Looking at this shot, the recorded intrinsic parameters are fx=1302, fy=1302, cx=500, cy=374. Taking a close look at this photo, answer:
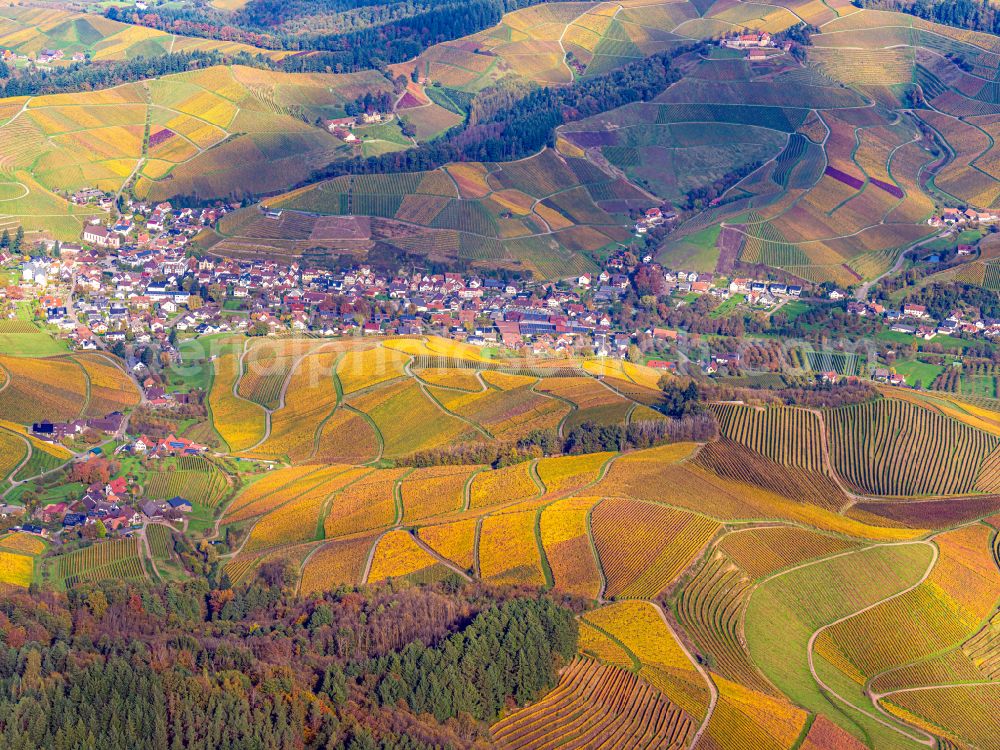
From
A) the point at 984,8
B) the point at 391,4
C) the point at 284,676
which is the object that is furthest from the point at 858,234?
the point at 391,4

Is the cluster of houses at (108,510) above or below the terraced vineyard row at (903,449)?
below

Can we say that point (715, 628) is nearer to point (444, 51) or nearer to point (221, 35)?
point (444, 51)

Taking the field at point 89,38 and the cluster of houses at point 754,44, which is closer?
the cluster of houses at point 754,44

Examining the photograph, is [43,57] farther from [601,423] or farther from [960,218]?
[601,423]

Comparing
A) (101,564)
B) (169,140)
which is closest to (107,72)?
(169,140)

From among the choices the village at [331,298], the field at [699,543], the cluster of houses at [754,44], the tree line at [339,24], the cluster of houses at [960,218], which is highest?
the cluster of houses at [754,44]

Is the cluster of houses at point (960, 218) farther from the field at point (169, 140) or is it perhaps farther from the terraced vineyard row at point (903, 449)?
the field at point (169, 140)

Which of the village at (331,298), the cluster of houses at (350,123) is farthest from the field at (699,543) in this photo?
the cluster of houses at (350,123)

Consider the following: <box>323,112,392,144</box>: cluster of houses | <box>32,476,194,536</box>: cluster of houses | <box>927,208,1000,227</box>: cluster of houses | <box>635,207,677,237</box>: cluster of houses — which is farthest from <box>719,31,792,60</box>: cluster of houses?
<box>32,476,194,536</box>: cluster of houses

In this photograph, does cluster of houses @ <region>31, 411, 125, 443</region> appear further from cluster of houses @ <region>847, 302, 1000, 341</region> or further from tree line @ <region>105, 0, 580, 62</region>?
tree line @ <region>105, 0, 580, 62</region>
